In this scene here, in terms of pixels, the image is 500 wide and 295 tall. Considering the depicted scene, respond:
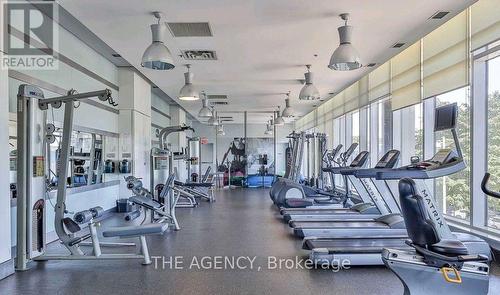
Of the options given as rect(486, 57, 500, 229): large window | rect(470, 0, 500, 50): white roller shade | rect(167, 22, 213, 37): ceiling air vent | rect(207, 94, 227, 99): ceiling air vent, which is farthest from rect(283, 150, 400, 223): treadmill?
rect(207, 94, 227, 99): ceiling air vent

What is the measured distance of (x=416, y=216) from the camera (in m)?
2.89

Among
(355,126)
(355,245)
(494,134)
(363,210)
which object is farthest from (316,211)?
(355,126)

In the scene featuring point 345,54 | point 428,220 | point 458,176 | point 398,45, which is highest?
point 398,45

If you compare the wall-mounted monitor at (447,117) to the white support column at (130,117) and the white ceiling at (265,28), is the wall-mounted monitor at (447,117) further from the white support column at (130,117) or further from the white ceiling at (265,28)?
the white support column at (130,117)

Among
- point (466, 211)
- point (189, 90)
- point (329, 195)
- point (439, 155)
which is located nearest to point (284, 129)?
point (329, 195)

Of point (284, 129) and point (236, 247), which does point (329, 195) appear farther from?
point (284, 129)

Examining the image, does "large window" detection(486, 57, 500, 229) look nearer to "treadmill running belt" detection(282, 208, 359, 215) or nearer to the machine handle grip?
the machine handle grip

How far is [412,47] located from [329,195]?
409 centimetres

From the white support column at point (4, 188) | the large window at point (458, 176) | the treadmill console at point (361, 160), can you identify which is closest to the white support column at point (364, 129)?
the large window at point (458, 176)

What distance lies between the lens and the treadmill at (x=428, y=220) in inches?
140

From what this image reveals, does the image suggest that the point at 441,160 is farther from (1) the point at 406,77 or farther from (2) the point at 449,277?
(1) the point at 406,77

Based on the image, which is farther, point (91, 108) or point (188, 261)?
point (91, 108)

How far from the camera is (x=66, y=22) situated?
566 centimetres

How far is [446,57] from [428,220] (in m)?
3.50
